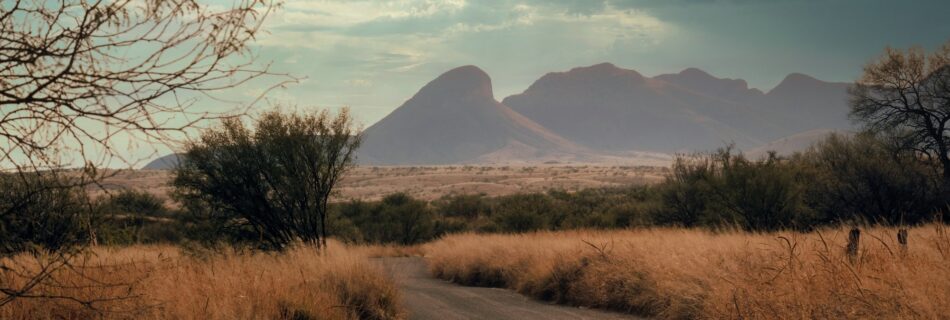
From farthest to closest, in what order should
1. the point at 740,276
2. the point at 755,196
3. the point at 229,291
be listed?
the point at 755,196 < the point at 740,276 < the point at 229,291

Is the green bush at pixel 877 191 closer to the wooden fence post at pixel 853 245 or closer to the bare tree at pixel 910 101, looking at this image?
the bare tree at pixel 910 101

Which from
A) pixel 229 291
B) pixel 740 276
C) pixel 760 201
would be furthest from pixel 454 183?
pixel 229 291

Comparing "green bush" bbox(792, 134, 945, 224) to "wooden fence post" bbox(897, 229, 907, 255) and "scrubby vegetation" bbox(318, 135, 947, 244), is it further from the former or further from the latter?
"wooden fence post" bbox(897, 229, 907, 255)

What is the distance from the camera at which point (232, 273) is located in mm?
11586

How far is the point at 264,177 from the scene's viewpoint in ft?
77.9

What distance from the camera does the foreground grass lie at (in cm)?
842

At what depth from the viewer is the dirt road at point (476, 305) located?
511 inches

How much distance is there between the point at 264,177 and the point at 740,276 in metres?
17.0

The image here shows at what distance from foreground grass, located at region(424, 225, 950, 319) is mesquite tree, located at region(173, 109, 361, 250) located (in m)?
7.03

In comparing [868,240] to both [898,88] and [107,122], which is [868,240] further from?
[898,88]

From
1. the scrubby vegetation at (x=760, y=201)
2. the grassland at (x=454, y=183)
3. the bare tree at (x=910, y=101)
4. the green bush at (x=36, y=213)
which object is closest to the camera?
the green bush at (x=36, y=213)

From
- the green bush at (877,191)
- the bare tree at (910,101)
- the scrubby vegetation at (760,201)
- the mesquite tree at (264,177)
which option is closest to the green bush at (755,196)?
the scrubby vegetation at (760,201)

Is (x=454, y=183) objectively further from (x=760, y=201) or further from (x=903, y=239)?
(x=903, y=239)

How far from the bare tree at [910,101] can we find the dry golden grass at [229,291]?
30.2 meters
